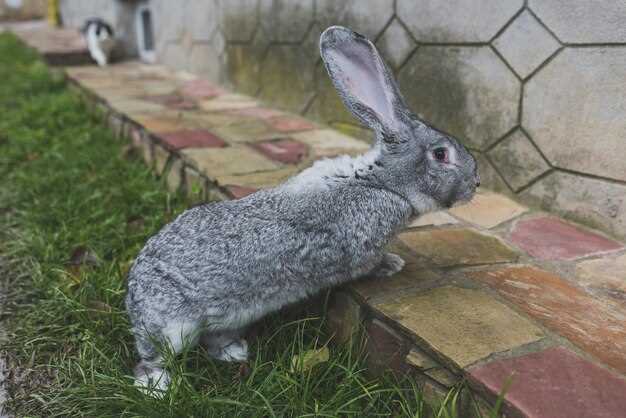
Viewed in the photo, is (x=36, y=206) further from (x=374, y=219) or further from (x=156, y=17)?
(x=156, y=17)

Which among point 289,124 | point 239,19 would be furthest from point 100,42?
point 289,124

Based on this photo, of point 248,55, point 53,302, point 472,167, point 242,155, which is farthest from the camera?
point 248,55

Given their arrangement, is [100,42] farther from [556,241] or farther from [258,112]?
[556,241]

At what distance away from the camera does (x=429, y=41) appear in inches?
130

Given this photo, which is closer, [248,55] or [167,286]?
[167,286]

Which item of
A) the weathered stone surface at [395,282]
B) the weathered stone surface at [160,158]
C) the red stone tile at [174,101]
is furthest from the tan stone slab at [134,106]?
the weathered stone surface at [395,282]

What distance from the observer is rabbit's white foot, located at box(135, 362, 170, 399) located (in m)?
1.83

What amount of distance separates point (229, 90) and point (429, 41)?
255 cm

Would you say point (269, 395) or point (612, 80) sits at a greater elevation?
point (612, 80)

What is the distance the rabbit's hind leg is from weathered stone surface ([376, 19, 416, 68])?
2027mm

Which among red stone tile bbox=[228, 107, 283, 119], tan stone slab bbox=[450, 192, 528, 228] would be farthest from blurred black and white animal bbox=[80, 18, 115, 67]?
tan stone slab bbox=[450, 192, 528, 228]

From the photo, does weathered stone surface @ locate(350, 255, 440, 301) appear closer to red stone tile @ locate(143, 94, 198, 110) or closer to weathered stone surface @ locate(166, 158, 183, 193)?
weathered stone surface @ locate(166, 158, 183, 193)

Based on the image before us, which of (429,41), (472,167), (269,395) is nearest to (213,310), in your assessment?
(269,395)

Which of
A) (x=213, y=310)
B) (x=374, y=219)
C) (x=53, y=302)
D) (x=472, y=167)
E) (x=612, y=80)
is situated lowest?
(x=53, y=302)
